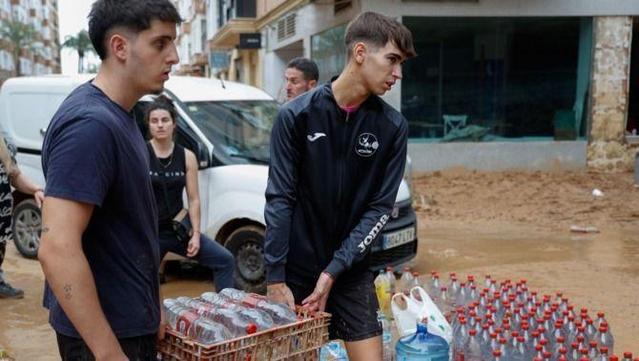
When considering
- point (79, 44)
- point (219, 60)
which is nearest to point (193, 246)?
point (219, 60)

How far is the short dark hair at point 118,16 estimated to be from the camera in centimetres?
200

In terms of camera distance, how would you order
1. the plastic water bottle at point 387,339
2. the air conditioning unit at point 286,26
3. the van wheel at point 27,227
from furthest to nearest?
the air conditioning unit at point 286,26 < the van wheel at point 27,227 < the plastic water bottle at point 387,339

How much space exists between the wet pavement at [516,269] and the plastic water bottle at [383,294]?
174 centimetres

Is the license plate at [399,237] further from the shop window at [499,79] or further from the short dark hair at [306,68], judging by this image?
the shop window at [499,79]

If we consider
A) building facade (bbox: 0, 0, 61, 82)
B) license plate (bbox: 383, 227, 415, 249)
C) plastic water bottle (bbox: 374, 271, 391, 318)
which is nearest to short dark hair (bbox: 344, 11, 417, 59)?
plastic water bottle (bbox: 374, 271, 391, 318)

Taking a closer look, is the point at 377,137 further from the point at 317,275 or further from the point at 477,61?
the point at 477,61

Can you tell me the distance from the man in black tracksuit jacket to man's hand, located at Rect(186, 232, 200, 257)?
6.71 feet

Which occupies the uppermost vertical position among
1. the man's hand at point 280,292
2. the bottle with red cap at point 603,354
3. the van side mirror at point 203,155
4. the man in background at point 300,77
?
the man in background at point 300,77

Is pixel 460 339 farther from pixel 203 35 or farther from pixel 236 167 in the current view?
pixel 203 35

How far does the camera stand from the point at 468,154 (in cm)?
1460

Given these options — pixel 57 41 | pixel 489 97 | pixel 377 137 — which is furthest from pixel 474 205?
pixel 57 41

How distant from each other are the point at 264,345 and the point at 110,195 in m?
0.73

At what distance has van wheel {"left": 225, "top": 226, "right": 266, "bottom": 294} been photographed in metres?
6.35

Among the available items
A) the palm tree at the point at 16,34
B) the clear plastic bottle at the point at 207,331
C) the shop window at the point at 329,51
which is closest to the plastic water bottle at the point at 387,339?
the clear plastic bottle at the point at 207,331
